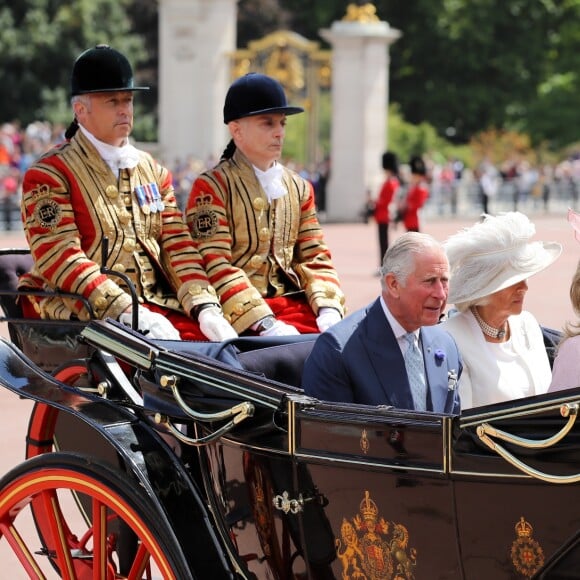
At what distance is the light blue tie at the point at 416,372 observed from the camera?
359cm

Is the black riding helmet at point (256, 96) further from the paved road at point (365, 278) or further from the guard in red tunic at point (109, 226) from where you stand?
the paved road at point (365, 278)

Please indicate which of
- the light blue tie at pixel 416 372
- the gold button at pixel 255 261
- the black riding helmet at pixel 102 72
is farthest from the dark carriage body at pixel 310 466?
the black riding helmet at pixel 102 72

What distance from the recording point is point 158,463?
357 centimetres

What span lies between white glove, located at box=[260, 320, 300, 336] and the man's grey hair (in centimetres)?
117

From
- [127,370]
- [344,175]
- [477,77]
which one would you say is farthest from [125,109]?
[477,77]

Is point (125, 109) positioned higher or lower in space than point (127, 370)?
higher

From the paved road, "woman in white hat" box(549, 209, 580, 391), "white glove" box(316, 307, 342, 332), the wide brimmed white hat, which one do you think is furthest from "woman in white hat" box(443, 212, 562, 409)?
the paved road

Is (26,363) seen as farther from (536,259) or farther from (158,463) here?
(536,259)

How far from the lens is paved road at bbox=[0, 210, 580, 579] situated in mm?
7098

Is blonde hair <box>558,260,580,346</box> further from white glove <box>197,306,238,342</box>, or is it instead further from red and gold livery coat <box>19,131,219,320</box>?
red and gold livery coat <box>19,131,219,320</box>

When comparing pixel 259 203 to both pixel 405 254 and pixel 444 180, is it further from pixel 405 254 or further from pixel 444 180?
pixel 444 180

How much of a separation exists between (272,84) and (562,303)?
8518mm

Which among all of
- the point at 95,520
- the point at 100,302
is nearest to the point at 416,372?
the point at 95,520

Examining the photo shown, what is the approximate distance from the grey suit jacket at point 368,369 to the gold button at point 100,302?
126cm
